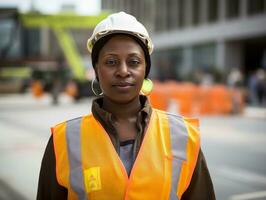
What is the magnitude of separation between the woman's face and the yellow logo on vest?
313 mm

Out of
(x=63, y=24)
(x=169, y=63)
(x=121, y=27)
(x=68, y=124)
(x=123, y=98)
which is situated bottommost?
(x=169, y=63)

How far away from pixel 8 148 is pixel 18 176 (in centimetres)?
279

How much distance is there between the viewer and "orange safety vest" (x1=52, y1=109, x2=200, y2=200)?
6.38 feet

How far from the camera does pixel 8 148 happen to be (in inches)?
399

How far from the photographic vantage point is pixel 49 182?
205cm

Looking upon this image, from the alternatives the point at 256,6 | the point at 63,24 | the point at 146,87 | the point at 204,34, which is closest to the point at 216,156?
the point at 146,87

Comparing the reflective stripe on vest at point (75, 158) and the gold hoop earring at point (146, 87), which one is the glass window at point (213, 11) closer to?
the gold hoop earring at point (146, 87)

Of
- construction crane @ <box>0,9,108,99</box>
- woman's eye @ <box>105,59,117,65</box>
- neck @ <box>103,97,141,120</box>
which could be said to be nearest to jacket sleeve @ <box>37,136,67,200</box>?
neck @ <box>103,97,141,120</box>

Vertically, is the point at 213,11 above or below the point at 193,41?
above

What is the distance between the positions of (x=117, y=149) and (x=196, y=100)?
16.7 meters

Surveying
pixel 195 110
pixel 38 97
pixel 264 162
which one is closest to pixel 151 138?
pixel 264 162

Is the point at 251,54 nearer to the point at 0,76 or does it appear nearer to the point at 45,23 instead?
the point at 0,76

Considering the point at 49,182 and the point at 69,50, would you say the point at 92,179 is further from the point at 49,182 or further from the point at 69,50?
the point at 69,50

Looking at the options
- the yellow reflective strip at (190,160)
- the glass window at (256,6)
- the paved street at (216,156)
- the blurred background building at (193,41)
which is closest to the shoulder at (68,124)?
the yellow reflective strip at (190,160)
